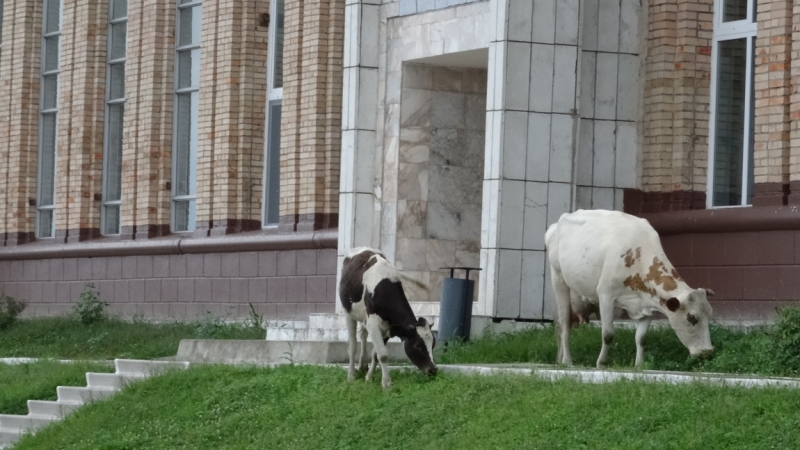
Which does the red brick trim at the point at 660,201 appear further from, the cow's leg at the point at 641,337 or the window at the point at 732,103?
the cow's leg at the point at 641,337

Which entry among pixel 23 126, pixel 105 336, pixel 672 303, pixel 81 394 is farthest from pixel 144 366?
pixel 23 126

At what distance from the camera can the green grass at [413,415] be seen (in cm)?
1242

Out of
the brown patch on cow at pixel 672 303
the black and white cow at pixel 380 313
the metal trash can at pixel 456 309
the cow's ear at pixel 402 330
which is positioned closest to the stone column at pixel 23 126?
the metal trash can at pixel 456 309

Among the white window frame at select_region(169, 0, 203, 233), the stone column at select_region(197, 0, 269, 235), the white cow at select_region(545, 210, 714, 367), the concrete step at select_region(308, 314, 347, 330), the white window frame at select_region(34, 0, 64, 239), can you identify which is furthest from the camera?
the white window frame at select_region(34, 0, 64, 239)

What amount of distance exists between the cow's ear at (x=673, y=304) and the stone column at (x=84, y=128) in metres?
16.7

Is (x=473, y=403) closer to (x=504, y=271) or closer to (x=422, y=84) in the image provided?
(x=504, y=271)

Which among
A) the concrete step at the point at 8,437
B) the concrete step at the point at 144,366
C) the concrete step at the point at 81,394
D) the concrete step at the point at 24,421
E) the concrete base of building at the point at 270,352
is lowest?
the concrete step at the point at 8,437

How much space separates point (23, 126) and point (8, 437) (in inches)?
556

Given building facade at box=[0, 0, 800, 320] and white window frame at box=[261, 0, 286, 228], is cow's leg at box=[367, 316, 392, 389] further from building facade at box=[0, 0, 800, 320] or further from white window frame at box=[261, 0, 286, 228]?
white window frame at box=[261, 0, 286, 228]

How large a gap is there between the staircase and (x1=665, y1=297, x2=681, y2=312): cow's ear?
6.01 metres

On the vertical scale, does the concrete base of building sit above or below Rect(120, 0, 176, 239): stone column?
below

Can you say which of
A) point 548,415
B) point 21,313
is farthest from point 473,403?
point 21,313

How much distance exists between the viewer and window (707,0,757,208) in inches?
765

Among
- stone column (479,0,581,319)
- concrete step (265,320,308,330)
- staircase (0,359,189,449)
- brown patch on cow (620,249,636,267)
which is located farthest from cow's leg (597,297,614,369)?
concrete step (265,320,308,330)
